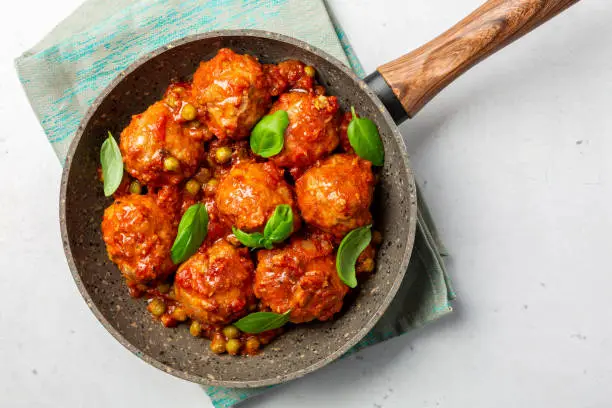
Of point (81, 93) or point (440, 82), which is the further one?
point (81, 93)

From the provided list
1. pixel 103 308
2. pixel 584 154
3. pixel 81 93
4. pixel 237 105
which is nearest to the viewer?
pixel 237 105

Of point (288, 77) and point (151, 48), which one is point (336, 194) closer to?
point (288, 77)

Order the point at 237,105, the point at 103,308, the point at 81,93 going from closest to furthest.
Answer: the point at 237,105 → the point at 103,308 → the point at 81,93

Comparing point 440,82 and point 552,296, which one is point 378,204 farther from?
point 552,296

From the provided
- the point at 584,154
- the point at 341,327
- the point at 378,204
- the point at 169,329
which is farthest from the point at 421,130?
the point at 169,329

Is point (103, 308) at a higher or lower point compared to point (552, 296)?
higher

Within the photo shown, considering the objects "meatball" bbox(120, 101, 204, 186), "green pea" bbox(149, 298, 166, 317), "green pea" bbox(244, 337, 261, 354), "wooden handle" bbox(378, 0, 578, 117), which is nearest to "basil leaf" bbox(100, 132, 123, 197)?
"meatball" bbox(120, 101, 204, 186)

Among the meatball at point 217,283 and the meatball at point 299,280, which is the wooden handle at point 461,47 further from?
the meatball at point 217,283

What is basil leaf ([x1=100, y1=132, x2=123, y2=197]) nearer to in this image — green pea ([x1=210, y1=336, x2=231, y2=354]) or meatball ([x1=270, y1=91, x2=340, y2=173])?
meatball ([x1=270, y1=91, x2=340, y2=173])

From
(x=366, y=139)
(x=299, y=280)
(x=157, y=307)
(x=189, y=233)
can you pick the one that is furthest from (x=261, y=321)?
(x=366, y=139)
